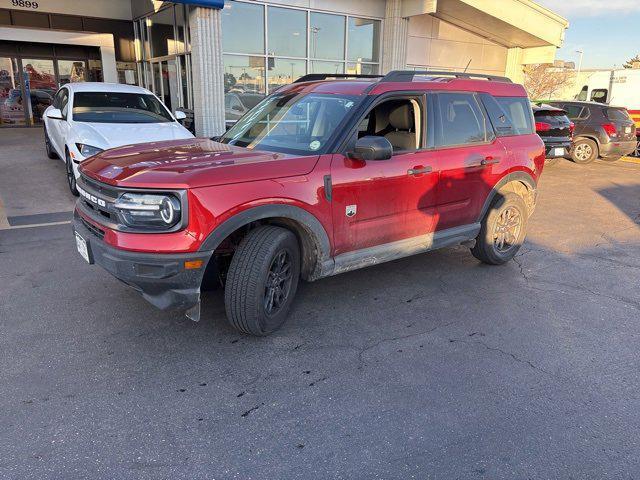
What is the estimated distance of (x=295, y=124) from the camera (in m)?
4.38

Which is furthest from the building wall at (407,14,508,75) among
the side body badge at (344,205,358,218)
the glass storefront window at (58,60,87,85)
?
the side body badge at (344,205,358,218)

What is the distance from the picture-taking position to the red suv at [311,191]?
3258 mm

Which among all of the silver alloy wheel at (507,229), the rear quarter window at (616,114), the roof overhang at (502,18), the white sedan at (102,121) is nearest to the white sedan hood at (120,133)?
the white sedan at (102,121)

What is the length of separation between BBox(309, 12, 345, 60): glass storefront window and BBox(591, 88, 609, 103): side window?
41.8 feet

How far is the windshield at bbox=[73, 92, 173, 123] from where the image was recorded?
8516mm

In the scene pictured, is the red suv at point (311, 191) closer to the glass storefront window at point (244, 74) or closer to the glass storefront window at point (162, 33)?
the glass storefront window at point (244, 74)

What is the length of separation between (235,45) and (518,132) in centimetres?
944

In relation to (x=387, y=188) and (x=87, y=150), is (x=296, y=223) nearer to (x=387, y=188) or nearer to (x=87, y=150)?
(x=387, y=188)

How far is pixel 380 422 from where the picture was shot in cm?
291

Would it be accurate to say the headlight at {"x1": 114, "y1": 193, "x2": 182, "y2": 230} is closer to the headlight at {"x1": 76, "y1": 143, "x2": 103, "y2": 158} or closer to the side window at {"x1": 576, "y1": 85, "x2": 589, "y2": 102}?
the headlight at {"x1": 76, "y1": 143, "x2": 103, "y2": 158}

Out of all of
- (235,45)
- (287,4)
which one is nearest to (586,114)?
(287,4)

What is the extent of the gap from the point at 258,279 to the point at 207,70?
32.8ft

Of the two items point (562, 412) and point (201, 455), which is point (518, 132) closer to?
point (562, 412)

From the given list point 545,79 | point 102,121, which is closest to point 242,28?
point 102,121
